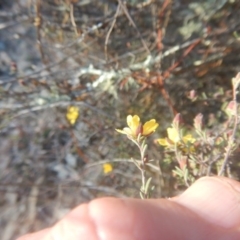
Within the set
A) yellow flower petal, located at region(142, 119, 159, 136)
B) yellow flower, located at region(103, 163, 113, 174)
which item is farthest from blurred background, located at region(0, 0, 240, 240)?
yellow flower petal, located at region(142, 119, 159, 136)

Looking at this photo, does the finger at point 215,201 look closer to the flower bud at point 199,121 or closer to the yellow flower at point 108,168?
the flower bud at point 199,121

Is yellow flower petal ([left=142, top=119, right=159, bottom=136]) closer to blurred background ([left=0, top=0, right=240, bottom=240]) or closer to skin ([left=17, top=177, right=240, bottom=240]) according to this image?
skin ([left=17, top=177, right=240, bottom=240])

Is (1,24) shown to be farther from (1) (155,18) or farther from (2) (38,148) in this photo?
(1) (155,18)

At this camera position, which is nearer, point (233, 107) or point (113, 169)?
point (233, 107)

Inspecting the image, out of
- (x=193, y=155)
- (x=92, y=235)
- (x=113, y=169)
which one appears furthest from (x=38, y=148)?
(x=92, y=235)

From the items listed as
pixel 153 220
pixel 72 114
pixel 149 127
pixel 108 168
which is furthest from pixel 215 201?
pixel 72 114

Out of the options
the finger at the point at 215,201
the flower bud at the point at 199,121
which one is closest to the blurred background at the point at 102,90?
the flower bud at the point at 199,121
